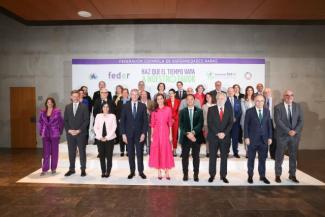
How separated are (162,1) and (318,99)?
5.78 metres

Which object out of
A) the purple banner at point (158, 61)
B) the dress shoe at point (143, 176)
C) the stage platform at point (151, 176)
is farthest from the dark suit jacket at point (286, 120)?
the purple banner at point (158, 61)

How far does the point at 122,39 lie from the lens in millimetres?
8789

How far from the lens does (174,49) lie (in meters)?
8.72

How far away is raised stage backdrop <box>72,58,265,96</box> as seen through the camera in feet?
27.4

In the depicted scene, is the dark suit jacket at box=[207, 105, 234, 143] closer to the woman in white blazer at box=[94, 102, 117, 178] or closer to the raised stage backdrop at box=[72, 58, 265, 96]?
the woman in white blazer at box=[94, 102, 117, 178]

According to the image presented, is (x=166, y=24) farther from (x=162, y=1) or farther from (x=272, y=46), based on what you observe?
(x=272, y=46)

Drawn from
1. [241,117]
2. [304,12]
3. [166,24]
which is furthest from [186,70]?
[304,12]

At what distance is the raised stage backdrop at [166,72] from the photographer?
8352 mm

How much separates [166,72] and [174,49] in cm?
81

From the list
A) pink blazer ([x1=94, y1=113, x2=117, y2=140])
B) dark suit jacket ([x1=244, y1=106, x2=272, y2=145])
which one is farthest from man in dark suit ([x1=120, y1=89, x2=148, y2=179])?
dark suit jacket ([x1=244, y1=106, x2=272, y2=145])

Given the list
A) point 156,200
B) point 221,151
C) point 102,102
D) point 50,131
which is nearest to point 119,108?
point 102,102

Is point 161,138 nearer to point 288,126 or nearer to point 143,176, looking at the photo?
point 143,176

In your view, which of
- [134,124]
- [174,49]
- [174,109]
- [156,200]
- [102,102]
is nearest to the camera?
[156,200]

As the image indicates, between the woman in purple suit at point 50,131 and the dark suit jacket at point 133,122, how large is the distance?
1319 mm
